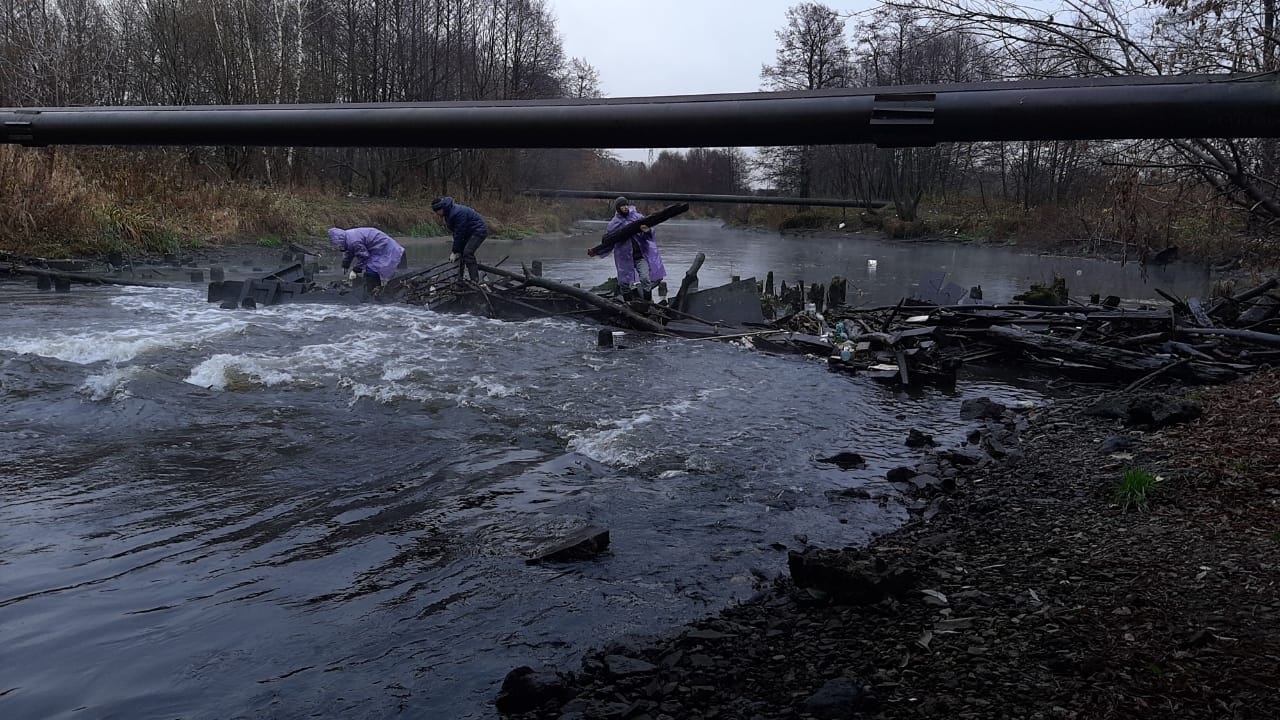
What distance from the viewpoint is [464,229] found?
15352 millimetres

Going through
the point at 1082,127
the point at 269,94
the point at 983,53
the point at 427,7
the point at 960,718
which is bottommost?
the point at 960,718

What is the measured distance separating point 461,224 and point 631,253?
10.7 feet

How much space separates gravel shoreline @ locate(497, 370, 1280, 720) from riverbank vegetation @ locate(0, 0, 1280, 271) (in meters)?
2.11

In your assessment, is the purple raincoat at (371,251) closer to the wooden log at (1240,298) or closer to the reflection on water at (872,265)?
the reflection on water at (872,265)

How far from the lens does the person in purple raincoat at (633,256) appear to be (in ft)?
46.1

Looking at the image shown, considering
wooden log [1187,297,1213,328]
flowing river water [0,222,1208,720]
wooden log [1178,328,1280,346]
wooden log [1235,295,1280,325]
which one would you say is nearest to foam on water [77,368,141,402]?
flowing river water [0,222,1208,720]

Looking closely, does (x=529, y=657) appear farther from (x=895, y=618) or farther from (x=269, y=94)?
(x=269, y=94)

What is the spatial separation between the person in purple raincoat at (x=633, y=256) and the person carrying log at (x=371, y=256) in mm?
4548

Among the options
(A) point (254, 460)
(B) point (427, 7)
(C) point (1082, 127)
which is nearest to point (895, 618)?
(C) point (1082, 127)

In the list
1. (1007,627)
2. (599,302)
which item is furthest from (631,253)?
(1007,627)

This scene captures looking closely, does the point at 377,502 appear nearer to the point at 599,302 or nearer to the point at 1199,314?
the point at 599,302

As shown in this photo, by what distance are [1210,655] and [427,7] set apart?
5000cm

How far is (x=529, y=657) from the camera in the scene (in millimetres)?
3617

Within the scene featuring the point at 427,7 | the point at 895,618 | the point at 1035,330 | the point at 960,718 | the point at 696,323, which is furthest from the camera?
the point at 427,7
